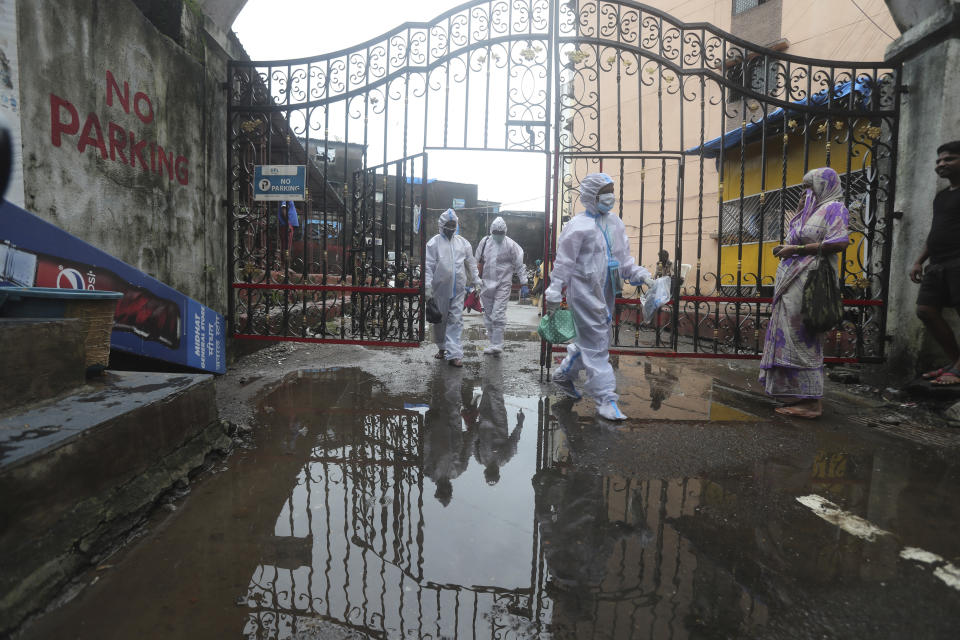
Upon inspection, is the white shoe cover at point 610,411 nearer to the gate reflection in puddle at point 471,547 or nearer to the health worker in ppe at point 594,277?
the health worker in ppe at point 594,277

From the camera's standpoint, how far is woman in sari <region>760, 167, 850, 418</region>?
3.88 m

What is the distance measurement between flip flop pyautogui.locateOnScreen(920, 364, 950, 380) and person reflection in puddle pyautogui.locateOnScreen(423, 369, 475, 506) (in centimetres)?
386

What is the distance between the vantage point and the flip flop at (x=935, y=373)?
170 inches

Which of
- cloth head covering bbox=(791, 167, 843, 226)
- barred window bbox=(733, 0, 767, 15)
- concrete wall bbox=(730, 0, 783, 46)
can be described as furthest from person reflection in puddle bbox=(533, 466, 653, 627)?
barred window bbox=(733, 0, 767, 15)

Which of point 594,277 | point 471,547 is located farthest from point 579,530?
point 594,277

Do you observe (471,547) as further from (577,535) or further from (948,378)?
(948,378)

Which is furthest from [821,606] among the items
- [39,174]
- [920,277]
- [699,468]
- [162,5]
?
[162,5]

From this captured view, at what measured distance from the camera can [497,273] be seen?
24.3 feet

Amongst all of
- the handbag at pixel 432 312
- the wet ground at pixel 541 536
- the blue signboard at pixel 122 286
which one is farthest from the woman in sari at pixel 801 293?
the blue signboard at pixel 122 286

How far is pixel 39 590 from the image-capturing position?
64.3 inches

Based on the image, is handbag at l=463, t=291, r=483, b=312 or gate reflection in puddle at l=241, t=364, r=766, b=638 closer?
gate reflection in puddle at l=241, t=364, r=766, b=638

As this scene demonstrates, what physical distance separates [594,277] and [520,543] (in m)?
2.36

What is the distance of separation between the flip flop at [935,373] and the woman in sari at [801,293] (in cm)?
110

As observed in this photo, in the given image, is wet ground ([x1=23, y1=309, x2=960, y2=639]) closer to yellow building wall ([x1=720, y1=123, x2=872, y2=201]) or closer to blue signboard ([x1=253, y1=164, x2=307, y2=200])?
blue signboard ([x1=253, y1=164, x2=307, y2=200])
